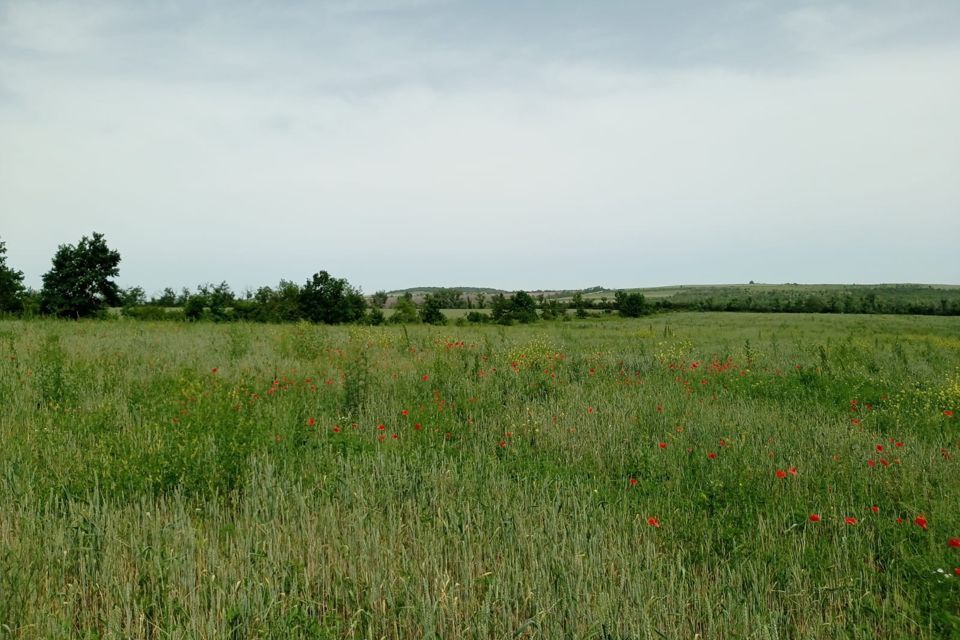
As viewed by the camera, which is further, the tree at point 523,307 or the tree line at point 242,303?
the tree at point 523,307

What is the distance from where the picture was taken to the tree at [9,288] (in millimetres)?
46969

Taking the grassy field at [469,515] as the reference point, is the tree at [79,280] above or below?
above

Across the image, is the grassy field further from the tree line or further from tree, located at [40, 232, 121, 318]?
tree, located at [40, 232, 121, 318]

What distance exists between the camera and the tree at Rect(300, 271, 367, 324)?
4091cm

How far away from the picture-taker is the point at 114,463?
4484 millimetres

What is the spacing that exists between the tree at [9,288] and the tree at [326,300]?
28.6 m

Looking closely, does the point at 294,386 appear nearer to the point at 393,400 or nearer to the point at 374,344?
the point at 393,400

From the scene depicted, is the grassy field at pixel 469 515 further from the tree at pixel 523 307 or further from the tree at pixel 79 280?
the tree at pixel 79 280

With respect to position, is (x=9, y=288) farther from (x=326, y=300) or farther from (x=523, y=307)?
(x=523, y=307)

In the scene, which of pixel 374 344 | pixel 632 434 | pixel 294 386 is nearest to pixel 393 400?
pixel 294 386

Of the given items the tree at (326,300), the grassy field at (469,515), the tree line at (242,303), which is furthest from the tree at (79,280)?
the grassy field at (469,515)

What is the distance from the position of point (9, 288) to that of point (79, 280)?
341 inches

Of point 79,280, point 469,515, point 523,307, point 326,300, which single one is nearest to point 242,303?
point 326,300

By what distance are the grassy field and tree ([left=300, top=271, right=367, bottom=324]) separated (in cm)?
3342
